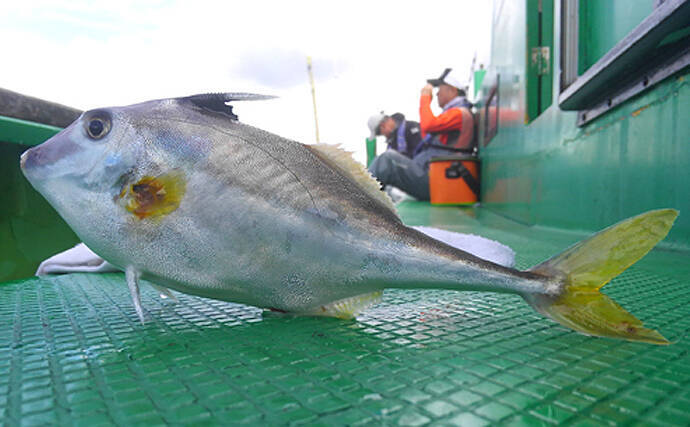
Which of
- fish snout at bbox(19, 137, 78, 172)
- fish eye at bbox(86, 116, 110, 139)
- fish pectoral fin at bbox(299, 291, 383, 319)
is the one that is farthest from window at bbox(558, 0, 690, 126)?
fish snout at bbox(19, 137, 78, 172)

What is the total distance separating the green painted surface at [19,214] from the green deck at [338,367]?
2.00 meters

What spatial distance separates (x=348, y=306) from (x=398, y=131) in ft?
41.2

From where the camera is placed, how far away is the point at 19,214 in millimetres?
3414

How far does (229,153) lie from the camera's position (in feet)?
3.98

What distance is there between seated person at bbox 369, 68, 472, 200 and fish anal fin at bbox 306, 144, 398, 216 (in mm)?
8875

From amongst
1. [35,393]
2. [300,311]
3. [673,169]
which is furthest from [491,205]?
[35,393]

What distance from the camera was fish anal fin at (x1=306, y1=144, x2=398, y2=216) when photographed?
1358 mm

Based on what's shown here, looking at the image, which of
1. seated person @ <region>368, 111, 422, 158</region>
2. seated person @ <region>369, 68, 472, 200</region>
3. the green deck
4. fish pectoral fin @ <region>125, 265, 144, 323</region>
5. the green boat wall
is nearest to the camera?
the green deck

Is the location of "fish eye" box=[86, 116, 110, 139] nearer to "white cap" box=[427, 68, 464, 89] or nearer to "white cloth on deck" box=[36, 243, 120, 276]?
"white cloth on deck" box=[36, 243, 120, 276]

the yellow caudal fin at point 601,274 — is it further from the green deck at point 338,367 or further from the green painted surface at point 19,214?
the green painted surface at point 19,214

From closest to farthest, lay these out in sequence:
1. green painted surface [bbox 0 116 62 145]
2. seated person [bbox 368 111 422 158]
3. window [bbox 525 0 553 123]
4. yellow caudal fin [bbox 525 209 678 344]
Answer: yellow caudal fin [bbox 525 209 678 344]
green painted surface [bbox 0 116 62 145]
window [bbox 525 0 553 123]
seated person [bbox 368 111 422 158]

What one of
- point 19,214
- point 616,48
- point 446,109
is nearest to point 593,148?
point 616,48

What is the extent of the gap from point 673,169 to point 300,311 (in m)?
2.31

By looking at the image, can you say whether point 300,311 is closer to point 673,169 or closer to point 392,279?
point 392,279
